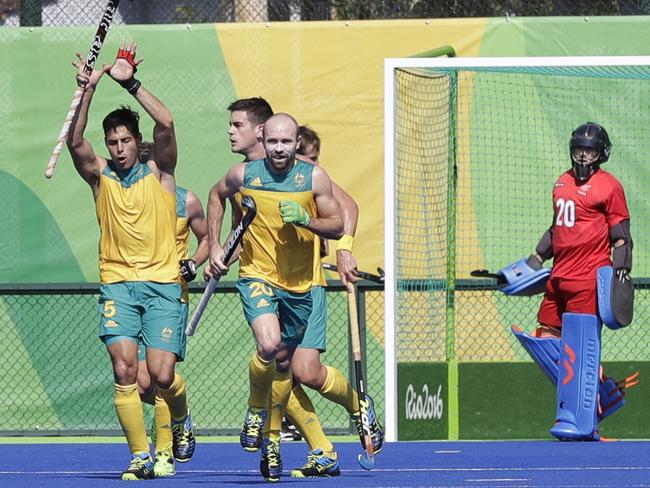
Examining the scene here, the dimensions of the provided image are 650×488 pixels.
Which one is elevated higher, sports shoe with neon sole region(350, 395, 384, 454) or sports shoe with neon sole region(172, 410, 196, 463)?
sports shoe with neon sole region(350, 395, 384, 454)

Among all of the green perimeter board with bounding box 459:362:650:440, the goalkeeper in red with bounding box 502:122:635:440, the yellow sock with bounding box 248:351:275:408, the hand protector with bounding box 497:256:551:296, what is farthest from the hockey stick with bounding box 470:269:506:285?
the yellow sock with bounding box 248:351:275:408

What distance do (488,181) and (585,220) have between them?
2137mm

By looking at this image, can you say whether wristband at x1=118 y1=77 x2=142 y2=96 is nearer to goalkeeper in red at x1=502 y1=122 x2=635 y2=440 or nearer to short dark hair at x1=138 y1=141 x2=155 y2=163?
short dark hair at x1=138 y1=141 x2=155 y2=163

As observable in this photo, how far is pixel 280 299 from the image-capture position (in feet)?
29.5

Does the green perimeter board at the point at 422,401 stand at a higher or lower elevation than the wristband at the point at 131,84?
lower

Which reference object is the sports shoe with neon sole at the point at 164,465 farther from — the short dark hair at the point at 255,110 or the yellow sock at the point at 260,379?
the short dark hair at the point at 255,110

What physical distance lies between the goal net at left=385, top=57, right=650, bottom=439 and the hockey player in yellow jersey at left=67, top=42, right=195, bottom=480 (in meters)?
4.09

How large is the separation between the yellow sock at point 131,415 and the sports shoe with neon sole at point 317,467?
2.81ft

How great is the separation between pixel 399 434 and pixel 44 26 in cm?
459

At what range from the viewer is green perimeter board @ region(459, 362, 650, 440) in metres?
13.5

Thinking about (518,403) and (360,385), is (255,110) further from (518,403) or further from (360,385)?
(518,403)

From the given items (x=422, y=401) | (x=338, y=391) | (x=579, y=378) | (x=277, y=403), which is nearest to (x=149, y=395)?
(x=338, y=391)

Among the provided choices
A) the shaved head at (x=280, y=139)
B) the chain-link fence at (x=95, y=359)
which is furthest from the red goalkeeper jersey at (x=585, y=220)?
the shaved head at (x=280, y=139)

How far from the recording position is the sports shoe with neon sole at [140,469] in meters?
9.07
